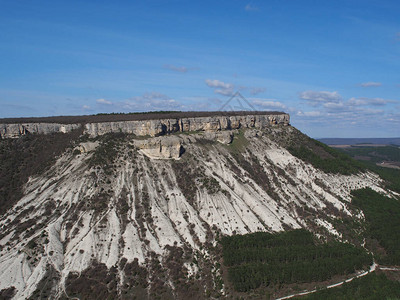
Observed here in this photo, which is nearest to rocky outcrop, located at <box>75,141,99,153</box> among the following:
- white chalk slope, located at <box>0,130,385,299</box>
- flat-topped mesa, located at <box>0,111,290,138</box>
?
white chalk slope, located at <box>0,130,385,299</box>

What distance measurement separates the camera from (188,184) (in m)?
71.9

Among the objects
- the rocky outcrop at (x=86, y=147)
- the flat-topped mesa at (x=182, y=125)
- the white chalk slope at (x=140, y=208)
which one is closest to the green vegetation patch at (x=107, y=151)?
the rocky outcrop at (x=86, y=147)

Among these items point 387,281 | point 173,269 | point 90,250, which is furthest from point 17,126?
point 387,281

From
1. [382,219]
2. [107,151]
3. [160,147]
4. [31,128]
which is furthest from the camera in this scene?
[31,128]

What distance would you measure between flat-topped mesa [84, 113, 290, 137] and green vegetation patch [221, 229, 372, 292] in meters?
34.9

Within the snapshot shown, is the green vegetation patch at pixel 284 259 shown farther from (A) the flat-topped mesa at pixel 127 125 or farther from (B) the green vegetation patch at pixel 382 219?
(A) the flat-topped mesa at pixel 127 125

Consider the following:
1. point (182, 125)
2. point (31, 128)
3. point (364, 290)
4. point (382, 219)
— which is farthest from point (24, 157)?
point (382, 219)

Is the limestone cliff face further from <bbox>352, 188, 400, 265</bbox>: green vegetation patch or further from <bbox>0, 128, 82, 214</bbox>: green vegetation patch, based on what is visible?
<bbox>352, 188, 400, 265</bbox>: green vegetation patch

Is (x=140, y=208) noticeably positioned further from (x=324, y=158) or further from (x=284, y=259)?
(x=324, y=158)

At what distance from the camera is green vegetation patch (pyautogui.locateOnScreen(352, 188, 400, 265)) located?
63.6 m

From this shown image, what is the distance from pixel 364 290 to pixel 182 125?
56.2 m

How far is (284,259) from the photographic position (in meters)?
58.3

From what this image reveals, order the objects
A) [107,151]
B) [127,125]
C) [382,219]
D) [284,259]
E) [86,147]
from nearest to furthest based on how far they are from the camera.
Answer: [284,259]
[382,219]
[107,151]
[86,147]
[127,125]

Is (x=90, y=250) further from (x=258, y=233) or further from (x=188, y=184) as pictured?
(x=258, y=233)
